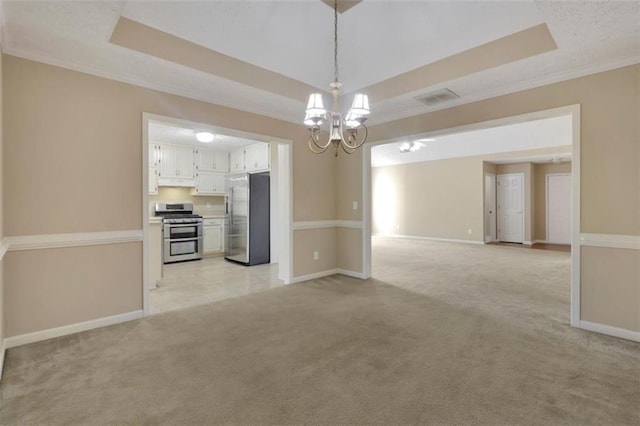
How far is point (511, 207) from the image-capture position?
9.55 meters

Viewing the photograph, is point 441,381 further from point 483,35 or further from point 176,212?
point 176,212

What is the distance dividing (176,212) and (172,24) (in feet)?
15.7

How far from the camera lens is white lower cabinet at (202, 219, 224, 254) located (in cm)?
697

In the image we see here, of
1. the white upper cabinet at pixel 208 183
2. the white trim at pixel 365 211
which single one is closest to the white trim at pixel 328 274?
the white trim at pixel 365 211

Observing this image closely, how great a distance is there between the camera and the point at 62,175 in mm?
2816

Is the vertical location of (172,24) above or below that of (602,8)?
above

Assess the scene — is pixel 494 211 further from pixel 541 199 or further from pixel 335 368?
pixel 335 368

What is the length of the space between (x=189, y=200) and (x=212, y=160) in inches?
42.6

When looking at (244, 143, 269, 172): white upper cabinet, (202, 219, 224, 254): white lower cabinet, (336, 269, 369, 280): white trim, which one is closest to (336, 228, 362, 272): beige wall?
(336, 269, 369, 280): white trim

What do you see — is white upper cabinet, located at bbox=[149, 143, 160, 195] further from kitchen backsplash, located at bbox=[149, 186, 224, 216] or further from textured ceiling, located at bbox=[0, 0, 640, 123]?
textured ceiling, located at bbox=[0, 0, 640, 123]

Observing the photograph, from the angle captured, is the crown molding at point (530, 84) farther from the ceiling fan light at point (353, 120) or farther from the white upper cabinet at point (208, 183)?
the white upper cabinet at point (208, 183)

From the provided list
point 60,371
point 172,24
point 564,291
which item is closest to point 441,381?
point 60,371

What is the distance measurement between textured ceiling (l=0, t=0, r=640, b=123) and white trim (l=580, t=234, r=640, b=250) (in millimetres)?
1543

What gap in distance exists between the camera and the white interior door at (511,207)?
934 cm
